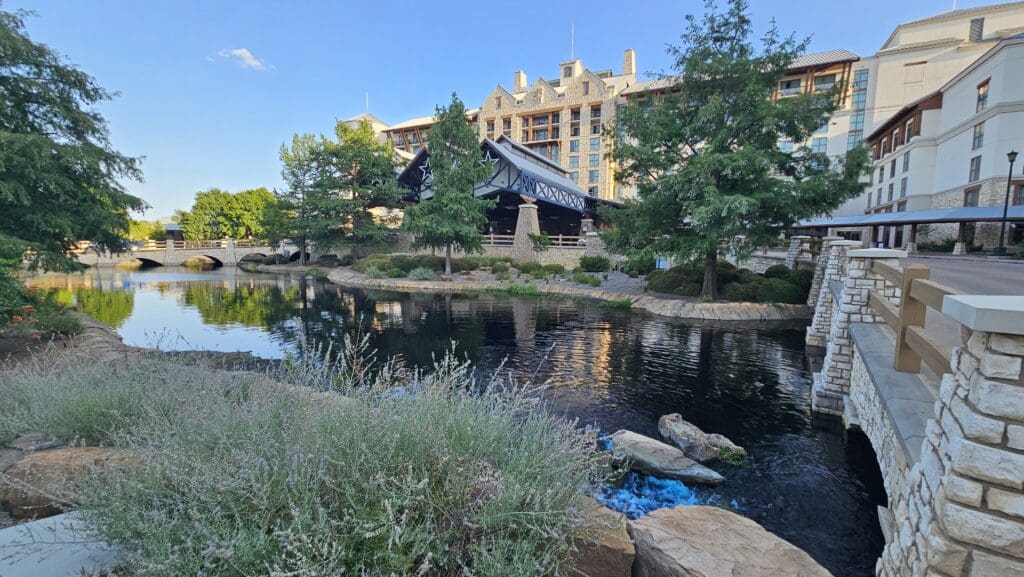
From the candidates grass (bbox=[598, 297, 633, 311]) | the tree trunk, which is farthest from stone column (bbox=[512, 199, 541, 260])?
the tree trunk

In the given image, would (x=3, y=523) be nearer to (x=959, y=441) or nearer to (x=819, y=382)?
(x=959, y=441)

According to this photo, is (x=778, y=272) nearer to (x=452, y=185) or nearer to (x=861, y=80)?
(x=452, y=185)

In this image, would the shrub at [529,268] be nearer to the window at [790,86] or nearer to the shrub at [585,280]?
the shrub at [585,280]

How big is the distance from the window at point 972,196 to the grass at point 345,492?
33839 mm

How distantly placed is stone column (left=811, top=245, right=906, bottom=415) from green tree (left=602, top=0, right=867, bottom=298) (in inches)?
264

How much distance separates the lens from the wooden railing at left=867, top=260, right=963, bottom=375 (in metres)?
3.29

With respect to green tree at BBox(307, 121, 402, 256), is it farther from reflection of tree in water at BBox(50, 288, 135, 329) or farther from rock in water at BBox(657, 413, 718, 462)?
rock in water at BBox(657, 413, 718, 462)

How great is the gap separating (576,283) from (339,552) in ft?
67.3

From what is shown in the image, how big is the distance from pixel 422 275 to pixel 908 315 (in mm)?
22489

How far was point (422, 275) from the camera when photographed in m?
24.8

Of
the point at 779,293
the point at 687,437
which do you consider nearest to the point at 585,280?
the point at 779,293

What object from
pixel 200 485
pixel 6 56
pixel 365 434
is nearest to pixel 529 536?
pixel 365 434

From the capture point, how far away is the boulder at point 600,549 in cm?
242

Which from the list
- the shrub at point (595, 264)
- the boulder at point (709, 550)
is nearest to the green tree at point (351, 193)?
the shrub at point (595, 264)
